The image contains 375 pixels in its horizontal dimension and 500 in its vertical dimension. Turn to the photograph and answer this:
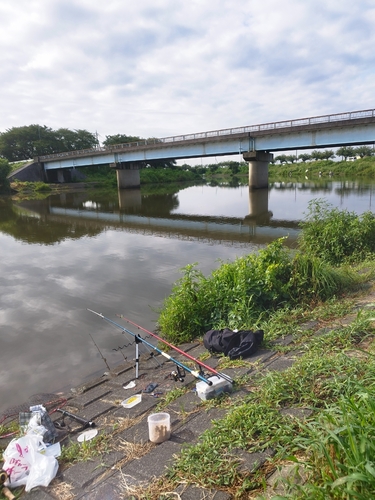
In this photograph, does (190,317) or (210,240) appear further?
(210,240)

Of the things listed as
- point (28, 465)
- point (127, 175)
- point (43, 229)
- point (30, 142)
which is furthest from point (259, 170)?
point (30, 142)

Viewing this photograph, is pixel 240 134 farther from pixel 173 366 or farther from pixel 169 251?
pixel 173 366

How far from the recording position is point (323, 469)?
5.95ft

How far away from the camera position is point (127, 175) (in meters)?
44.0

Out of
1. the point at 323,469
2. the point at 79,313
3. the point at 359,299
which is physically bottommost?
the point at 79,313

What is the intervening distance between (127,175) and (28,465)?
43174mm

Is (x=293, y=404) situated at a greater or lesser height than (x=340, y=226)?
lesser

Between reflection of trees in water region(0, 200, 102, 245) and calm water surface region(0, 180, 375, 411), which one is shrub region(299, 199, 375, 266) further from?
reflection of trees in water region(0, 200, 102, 245)

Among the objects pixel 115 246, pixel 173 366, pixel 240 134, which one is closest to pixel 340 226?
pixel 173 366

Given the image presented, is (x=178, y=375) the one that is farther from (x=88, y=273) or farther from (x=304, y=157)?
(x=304, y=157)

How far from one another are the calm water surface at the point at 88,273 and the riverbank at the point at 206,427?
1090 mm

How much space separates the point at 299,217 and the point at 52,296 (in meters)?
13.8

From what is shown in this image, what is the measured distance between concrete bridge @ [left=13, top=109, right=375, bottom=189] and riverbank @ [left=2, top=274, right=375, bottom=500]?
22441 mm

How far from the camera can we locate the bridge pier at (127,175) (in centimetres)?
4318
